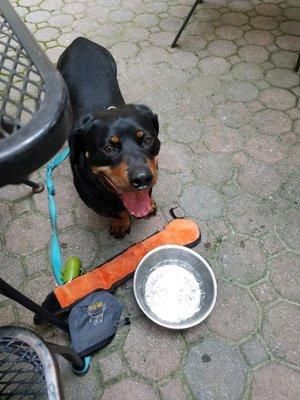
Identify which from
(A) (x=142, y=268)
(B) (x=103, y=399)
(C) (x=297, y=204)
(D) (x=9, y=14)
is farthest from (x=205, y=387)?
(D) (x=9, y=14)

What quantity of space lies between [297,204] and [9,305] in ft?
7.32

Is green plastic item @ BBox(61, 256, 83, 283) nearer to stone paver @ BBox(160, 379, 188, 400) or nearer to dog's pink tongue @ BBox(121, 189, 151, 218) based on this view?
dog's pink tongue @ BBox(121, 189, 151, 218)

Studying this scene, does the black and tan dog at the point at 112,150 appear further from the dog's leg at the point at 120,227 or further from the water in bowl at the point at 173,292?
the water in bowl at the point at 173,292

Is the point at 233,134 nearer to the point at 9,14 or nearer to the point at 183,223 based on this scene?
the point at 183,223

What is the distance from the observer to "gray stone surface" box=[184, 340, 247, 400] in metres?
2.01

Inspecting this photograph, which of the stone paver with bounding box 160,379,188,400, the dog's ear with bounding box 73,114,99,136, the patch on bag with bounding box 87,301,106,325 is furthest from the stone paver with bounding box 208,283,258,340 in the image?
the dog's ear with bounding box 73,114,99,136

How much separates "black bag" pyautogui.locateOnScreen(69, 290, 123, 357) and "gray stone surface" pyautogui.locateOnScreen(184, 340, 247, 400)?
501 mm

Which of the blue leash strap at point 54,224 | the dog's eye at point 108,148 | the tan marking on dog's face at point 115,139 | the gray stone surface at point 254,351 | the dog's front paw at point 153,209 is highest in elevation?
the tan marking on dog's face at point 115,139

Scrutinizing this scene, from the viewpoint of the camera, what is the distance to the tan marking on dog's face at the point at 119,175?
2053mm

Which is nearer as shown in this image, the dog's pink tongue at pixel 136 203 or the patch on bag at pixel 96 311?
the patch on bag at pixel 96 311

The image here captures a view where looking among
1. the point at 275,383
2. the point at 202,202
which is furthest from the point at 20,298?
the point at 202,202

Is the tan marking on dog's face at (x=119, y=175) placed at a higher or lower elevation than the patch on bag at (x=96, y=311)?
higher

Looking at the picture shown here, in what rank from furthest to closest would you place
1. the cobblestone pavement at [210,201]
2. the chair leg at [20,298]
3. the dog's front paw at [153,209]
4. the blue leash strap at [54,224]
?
1. the dog's front paw at [153,209]
2. the blue leash strap at [54,224]
3. the cobblestone pavement at [210,201]
4. the chair leg at [20,298]

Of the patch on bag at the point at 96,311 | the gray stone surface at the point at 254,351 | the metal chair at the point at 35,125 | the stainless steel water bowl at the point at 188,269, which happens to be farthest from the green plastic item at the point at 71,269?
the metal chair at the point at 35,125
